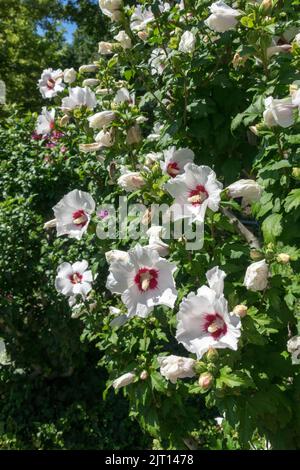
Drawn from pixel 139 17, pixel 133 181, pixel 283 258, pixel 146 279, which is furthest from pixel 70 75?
pixel 283 258

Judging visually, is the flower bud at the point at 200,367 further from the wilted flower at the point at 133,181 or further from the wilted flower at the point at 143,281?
the wilted flower at the point at 133,181

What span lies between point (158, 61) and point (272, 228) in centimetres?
116

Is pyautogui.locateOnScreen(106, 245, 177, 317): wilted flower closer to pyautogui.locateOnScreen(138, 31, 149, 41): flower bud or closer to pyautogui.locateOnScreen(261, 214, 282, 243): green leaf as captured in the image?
pyautogui.locateOnScreen(261, 214, 282, 243): green leaf

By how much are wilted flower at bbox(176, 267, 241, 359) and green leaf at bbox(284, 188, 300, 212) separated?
38 cm

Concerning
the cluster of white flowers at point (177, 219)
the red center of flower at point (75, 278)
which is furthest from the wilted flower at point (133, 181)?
the red center of flower at point (75, 278)

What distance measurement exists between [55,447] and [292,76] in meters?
3.68

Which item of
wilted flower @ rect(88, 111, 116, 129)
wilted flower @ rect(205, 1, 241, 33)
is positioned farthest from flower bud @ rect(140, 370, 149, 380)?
wilted flower @ rect(205, 1, 241, 33)

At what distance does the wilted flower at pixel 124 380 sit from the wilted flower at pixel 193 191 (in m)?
0.95

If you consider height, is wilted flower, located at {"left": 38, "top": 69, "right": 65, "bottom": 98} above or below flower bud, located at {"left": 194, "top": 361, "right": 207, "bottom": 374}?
above

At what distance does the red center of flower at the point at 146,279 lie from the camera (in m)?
1.87

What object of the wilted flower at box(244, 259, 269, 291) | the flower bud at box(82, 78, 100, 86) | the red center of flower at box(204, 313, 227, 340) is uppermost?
the flower bud at box(82, 78, 100, 86)

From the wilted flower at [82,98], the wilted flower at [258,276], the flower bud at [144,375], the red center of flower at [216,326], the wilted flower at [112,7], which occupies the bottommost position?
the flower bud at [144,375]

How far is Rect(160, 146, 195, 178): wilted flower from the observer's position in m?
2.11
